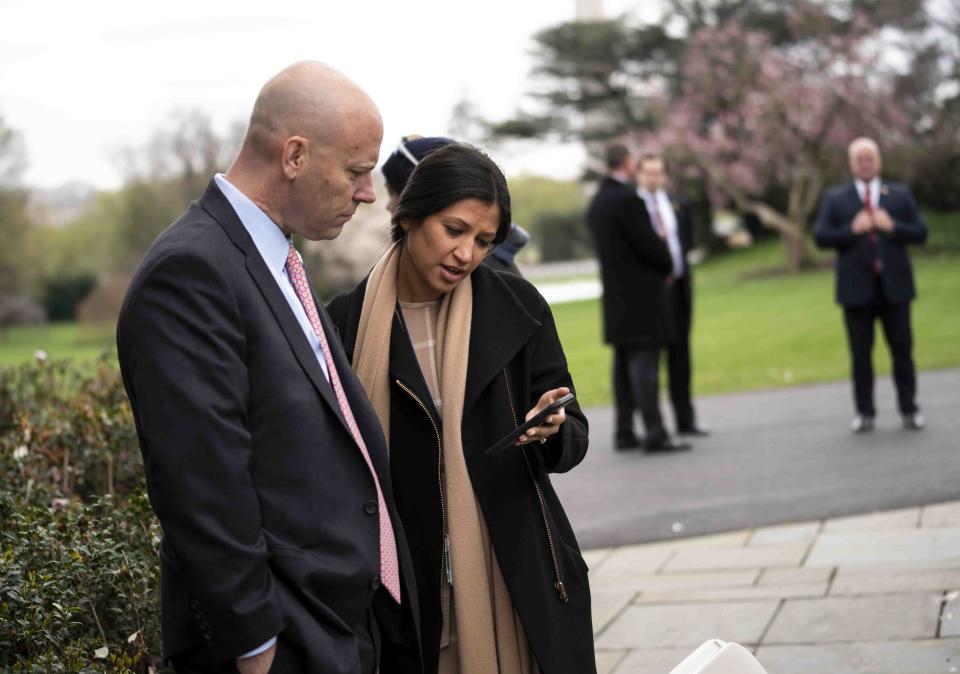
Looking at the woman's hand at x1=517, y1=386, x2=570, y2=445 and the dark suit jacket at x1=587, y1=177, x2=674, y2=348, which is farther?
the dark suit jacket at x1=587, y1=177, x2=674, y2=348

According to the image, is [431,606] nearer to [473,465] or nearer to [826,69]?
[473,465]

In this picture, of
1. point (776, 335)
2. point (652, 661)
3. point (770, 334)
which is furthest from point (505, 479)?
point (770, 334)

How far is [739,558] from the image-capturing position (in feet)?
20.9

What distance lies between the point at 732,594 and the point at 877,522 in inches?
57.4

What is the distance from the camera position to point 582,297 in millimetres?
40750

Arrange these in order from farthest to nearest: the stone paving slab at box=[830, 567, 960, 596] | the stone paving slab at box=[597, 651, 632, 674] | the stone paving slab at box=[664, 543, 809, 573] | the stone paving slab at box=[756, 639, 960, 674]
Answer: the stone paving slab at box=[664, 543, 809, 573] → the stone paving slab at box=[830, 567, 960, 596] → the stone paving slab at box=[597, 651, 632, 674] → the stone paving slab at box=[756, 639, 960, 674]

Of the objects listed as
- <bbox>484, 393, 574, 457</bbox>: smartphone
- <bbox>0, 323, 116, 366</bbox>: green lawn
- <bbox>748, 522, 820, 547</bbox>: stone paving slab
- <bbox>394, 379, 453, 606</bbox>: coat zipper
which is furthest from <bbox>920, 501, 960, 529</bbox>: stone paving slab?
<bbox>0, 323, 116, 366</bbox>: green lawn

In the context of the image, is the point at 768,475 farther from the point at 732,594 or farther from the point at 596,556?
the point at 732,594

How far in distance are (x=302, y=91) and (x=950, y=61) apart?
128 ft

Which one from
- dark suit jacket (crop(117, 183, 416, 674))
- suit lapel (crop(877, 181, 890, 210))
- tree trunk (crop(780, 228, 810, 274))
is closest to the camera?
dark suit jacket (crop(117, 183, 416, 674))

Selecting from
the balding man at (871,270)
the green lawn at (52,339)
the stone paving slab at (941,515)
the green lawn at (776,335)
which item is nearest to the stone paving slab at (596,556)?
the stone paving slab at (941,515)

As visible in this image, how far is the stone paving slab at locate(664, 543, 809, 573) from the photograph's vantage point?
6.21 m

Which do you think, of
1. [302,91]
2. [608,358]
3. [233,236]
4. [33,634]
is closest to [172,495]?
[233,236]

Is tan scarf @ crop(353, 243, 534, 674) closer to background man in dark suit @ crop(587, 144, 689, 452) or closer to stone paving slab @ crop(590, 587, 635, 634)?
stone paving slab @ crop(590, 587, 635, 634)
